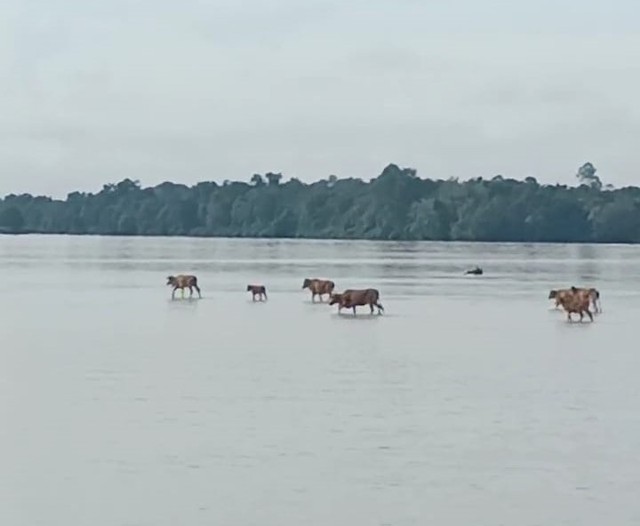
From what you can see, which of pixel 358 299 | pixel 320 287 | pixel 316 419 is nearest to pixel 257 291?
pixel 320 287

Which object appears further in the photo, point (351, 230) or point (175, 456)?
point (351, 230)

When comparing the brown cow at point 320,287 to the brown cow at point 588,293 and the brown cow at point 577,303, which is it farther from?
the brown cow at point 577,303

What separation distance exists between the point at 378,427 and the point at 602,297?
87.8 ft

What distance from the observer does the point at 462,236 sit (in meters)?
152

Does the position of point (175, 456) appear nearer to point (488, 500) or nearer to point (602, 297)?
point (488, 500)

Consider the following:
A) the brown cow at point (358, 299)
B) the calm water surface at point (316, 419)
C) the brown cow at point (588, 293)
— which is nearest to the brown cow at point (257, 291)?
the brown cow at point (358, 299)

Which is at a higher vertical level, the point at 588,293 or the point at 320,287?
the point at 588,293

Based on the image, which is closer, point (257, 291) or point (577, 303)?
point (577, 303)

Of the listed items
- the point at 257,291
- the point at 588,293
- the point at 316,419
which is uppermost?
the point at 588,293

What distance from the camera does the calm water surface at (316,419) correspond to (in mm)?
12992

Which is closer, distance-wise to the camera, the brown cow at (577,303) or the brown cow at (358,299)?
the brown cow at (577,303)

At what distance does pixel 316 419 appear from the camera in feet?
56.7

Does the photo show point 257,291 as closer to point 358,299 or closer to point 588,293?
point 358,299

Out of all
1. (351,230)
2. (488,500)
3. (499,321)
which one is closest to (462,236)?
(351,230)
